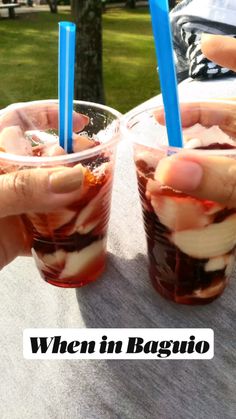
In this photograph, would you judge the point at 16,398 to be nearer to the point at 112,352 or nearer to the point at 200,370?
the point at 112,352

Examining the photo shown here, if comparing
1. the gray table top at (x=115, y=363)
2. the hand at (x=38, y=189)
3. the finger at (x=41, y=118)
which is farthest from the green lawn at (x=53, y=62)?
the hand at (x=38, y=189)

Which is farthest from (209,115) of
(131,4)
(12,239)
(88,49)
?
(131,4)

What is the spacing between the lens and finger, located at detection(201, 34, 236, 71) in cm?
96

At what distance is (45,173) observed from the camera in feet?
2.61

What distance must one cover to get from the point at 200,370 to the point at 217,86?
86 centimetres

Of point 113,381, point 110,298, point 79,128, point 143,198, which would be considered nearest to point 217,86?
point 79,128

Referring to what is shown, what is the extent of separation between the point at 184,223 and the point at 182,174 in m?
0.14

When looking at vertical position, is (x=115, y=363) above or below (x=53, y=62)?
above

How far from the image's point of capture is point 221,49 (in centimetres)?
96

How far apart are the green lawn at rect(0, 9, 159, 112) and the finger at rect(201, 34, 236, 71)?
3.52 metres

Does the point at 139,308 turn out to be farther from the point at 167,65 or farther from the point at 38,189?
the point at 167,65

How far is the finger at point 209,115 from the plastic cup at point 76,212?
5.3 inches

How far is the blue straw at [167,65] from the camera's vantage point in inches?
28.0

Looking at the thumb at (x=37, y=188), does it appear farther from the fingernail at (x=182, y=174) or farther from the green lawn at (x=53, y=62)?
the green lawn at (x=53, y=62)
